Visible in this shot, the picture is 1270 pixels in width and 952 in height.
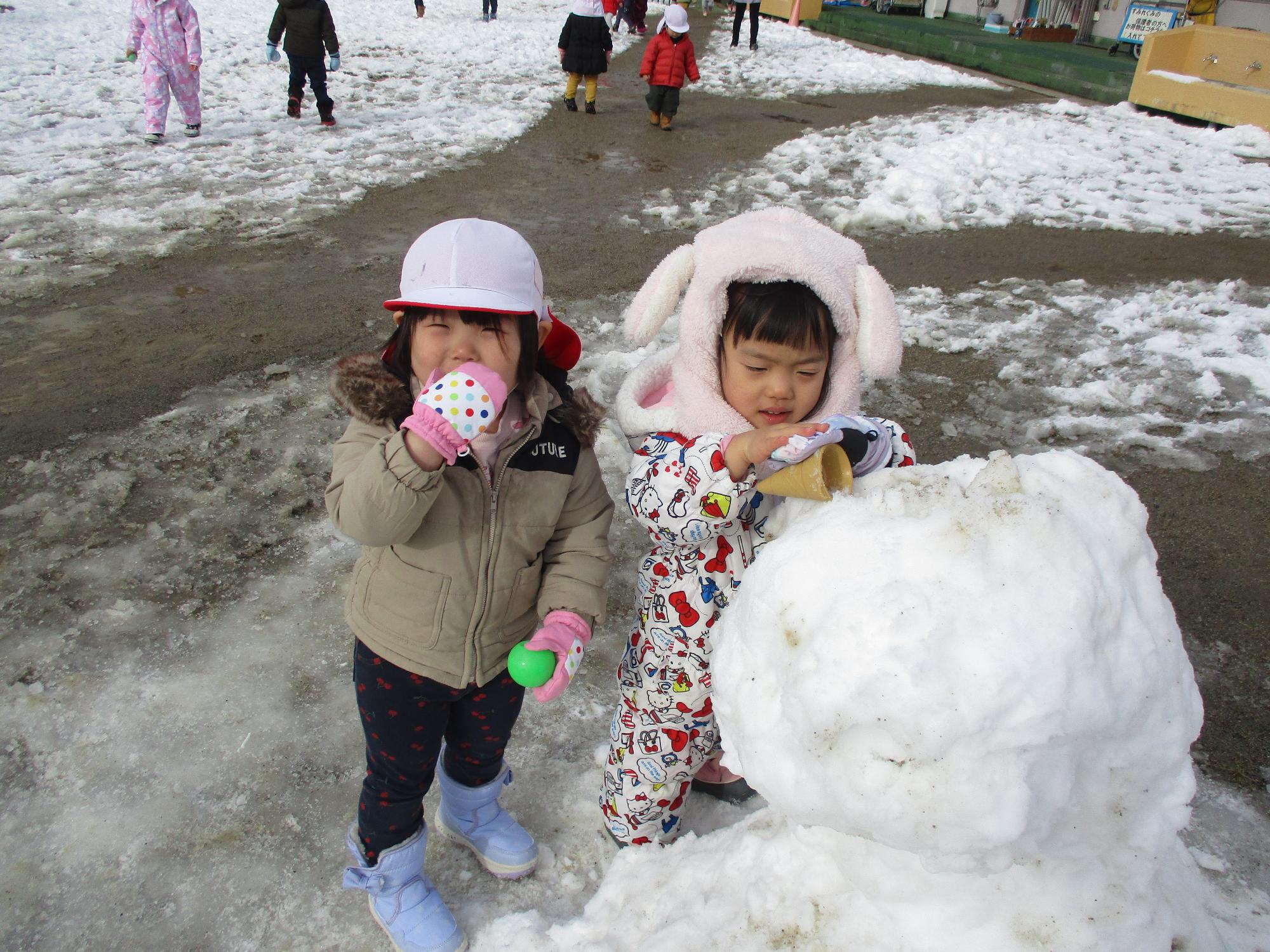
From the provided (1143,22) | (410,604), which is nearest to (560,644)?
(410,604)

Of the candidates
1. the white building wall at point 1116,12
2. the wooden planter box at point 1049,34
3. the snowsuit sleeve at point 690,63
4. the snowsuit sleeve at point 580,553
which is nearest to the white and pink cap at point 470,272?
the snowsuit sleeve at point 580,553

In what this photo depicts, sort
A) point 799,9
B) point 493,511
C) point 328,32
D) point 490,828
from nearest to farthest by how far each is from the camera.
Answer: point 493,511 < point 490,828 < point 328,32 < point 799,9

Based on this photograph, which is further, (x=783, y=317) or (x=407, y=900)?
(x=407, y=900)

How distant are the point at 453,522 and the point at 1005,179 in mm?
7205

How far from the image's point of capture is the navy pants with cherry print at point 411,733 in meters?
1.68

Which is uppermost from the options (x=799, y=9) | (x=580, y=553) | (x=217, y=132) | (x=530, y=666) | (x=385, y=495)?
(x=799, y=9)

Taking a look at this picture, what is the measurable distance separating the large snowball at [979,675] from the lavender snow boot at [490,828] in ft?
3.03

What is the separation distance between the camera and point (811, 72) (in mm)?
13531

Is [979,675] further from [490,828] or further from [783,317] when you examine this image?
[490,828]

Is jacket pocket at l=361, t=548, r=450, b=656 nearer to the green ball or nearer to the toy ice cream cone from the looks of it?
the green ball

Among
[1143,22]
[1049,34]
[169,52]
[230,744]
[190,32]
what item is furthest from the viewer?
[1049,34]

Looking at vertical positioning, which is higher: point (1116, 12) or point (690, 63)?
point (1116, 12)

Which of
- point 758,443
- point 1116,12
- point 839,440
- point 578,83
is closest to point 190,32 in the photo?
point 578,83

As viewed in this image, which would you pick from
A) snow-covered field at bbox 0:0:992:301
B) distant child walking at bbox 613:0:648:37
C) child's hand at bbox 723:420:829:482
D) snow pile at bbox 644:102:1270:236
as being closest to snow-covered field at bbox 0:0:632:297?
snow-covered field at bbox 0:0:992:301
